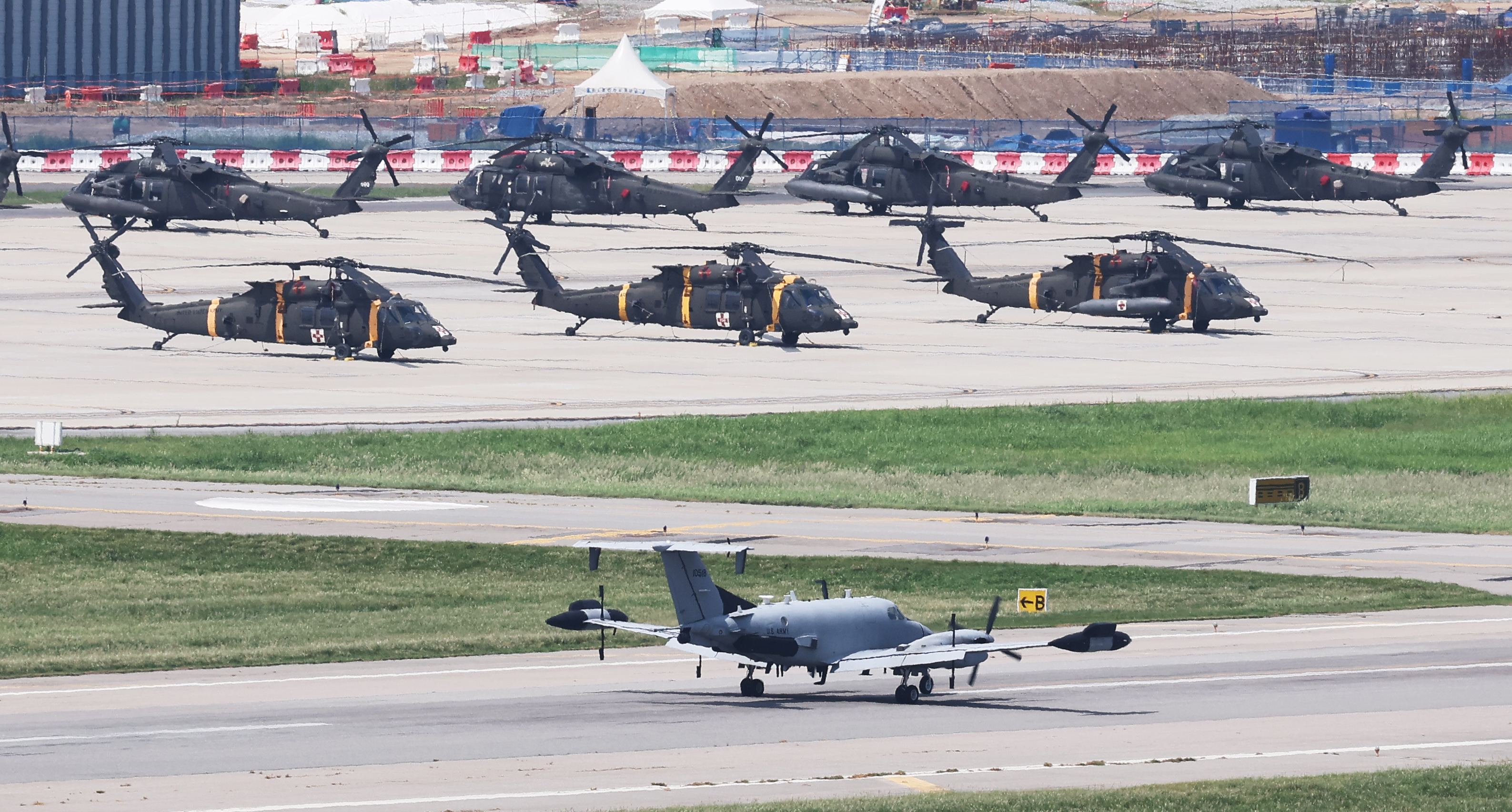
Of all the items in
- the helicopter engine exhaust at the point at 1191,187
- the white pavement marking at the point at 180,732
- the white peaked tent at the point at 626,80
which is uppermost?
the white peaked tent at the point at 626,80

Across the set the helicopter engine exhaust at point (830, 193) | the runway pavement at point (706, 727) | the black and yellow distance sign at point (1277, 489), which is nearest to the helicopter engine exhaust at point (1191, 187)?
the helicopter engine exhaust at point (830, 193)

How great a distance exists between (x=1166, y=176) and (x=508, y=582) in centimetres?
7652

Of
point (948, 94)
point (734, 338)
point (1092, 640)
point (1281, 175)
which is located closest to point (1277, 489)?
point (1092, 640)

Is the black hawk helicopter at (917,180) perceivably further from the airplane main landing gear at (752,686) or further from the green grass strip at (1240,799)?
the green grass strip at (1240,799)

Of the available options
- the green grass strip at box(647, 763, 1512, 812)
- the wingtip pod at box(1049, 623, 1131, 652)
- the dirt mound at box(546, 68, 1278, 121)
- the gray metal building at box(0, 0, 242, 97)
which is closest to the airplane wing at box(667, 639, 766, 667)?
the green grass strip at box(647, 763, 1512, 812)

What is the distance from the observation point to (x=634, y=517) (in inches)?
1656

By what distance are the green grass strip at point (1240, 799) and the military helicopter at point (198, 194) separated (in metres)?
72.0

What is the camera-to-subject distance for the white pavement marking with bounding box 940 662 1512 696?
95.4 feet

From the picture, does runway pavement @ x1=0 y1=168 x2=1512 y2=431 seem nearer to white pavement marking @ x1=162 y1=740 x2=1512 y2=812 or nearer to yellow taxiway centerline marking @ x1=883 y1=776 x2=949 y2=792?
white pavement marking @ x1=162 y1=740 x2=1512 y2=812

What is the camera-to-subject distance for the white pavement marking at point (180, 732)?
25188 mm

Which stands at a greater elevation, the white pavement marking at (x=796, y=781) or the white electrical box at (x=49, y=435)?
the white pavement marking at (x=796, y=781)

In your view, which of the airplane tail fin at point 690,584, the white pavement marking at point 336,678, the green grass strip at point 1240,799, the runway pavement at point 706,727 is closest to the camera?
the green grass strip at point 1240,799

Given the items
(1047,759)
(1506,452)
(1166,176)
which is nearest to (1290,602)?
(1047,759)

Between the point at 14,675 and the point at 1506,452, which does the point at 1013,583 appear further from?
the point at 1506,452
